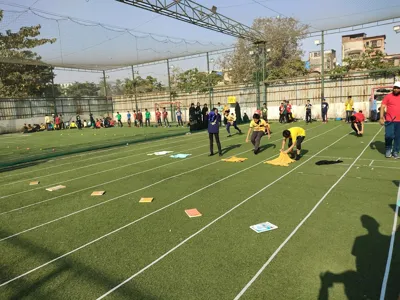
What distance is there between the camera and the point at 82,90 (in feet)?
115

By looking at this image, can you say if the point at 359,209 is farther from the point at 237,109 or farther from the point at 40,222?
the point at 237,109

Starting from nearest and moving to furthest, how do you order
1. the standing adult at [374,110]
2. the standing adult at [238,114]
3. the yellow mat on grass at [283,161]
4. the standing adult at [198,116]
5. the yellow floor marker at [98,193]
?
1. the yellow floor marker at [98,193]
2. the yellow mat on grass at [283,161]
3. the standing adult at [374,110]
4. the standing adult at [198,116]
5. the standing adult at [238,114]

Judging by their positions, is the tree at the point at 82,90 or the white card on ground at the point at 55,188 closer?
the white card on ground at the point at 55,188

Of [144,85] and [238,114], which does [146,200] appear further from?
[144,85]

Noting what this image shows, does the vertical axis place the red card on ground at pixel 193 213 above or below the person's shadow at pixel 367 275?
above

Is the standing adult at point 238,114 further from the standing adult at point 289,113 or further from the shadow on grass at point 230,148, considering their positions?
the shadow on grass at point 230,148

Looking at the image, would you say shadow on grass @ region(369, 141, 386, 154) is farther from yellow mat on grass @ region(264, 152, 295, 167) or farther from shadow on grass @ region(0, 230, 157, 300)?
shadow on grass @ region(0, 230, 157, 300)

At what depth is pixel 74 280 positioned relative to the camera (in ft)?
11.2

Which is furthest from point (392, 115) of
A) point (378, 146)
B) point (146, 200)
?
point (146, 200)

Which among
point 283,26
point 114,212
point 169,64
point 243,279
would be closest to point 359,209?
point 243,279

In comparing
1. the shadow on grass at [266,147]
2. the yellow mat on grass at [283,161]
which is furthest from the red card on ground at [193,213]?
the shadow on grass at [266,147]

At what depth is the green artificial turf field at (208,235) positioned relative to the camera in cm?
320

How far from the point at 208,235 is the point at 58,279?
6.68 ft

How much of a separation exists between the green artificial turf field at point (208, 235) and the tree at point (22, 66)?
51.4ft
